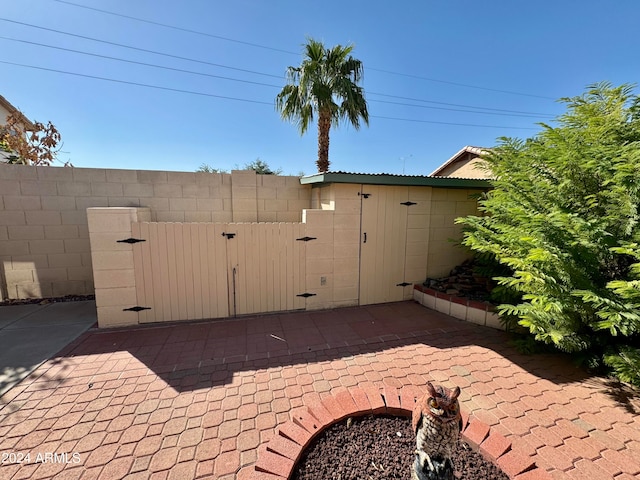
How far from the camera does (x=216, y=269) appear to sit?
4.18m

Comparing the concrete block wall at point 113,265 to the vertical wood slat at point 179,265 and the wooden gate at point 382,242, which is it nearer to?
the vertical wood slat at point 179,265

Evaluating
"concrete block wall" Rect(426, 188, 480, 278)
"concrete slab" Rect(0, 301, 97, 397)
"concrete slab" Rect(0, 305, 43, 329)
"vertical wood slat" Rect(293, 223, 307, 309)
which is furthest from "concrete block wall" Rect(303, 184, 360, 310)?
"concrete slab" Rect(0, 305, 43, 329)

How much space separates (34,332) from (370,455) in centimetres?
484

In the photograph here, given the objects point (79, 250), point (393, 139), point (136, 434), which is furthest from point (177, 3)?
point (393, 139)

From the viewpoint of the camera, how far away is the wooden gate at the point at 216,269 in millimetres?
3938

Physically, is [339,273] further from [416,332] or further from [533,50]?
[533,50]

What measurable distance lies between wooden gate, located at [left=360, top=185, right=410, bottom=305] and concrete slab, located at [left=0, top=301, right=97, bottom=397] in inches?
180

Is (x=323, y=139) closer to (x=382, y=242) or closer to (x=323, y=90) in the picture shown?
(x=323, y=90)

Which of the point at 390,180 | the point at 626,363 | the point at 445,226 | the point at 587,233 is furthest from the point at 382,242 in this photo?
the point at 626,363

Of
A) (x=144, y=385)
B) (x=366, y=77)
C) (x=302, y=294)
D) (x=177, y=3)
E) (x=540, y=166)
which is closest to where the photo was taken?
(x=144, y=385)

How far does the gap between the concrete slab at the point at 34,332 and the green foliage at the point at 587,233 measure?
18.4ft

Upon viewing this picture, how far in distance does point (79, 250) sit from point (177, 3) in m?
6.19

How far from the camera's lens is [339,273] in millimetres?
4789

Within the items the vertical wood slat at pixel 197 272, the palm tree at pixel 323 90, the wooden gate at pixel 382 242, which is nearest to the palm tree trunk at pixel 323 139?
the palm tree at pixel 323 90
